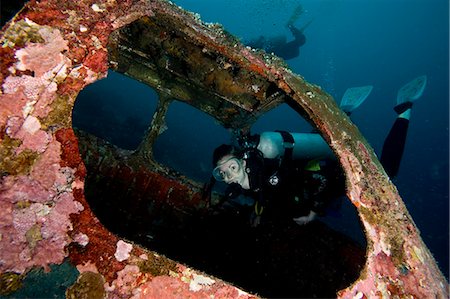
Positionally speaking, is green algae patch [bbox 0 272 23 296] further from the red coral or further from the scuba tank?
the scuba tank

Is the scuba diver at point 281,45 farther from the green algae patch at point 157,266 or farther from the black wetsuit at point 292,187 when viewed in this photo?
the green algae patch at point 157,266

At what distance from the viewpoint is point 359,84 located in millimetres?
89875

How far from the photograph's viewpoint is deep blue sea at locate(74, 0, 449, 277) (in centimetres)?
2164

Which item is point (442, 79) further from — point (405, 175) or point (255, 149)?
point (255, 149)

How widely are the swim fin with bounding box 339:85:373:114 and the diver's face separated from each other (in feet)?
10.9

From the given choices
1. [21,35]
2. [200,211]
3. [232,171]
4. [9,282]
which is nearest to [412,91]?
[232,171]

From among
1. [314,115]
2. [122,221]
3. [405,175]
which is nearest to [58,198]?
[314,115]

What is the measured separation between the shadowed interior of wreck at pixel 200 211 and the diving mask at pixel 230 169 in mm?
947

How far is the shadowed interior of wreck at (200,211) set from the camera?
419 cm

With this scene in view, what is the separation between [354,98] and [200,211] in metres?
4.39

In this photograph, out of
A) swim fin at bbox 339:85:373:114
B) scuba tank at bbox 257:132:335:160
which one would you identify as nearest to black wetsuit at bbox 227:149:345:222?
scuba tank at bbox 257:132:335:160

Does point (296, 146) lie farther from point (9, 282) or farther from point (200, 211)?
point (9, 282)

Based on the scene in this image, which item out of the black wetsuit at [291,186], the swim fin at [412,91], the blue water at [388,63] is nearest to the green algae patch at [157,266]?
the black wetsuit at [291,186]

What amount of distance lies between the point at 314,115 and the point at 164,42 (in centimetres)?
220
